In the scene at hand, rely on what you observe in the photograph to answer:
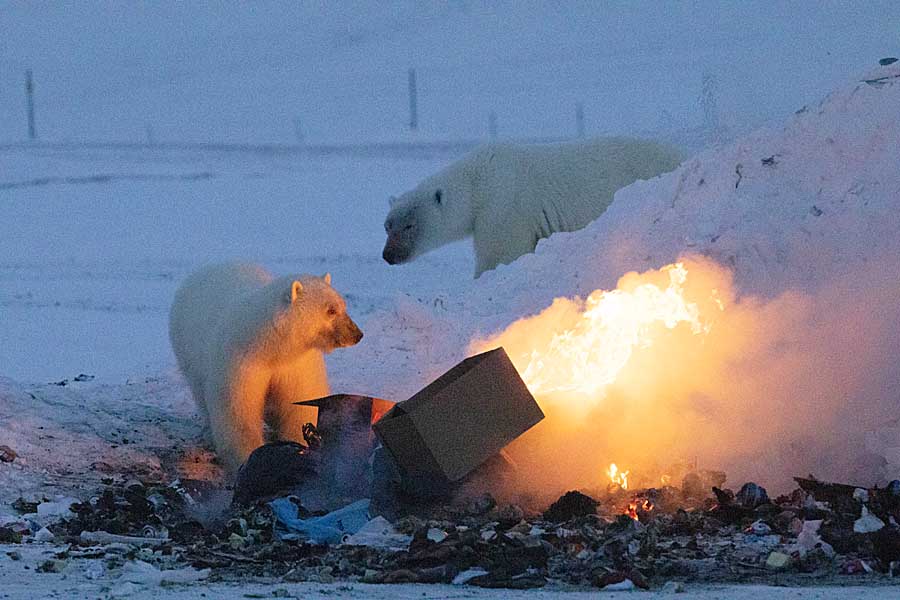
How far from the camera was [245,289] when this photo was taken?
26.4 ft

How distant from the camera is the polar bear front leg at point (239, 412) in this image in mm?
7293

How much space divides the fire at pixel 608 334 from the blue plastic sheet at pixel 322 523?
1.18 meters

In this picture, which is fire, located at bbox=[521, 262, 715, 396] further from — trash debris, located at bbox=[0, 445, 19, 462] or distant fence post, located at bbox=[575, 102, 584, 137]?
distant fence post, located at bbox=[575, 102, 584, 137]

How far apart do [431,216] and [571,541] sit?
6.44 metres

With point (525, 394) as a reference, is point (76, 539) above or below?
below

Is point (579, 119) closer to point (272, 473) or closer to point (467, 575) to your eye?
point (272, 473)

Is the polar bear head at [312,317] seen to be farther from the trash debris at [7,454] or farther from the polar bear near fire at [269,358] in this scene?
the trash debris at [7,454]

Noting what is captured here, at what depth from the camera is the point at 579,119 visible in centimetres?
3919

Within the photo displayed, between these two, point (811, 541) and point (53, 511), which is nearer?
point (811, 541)

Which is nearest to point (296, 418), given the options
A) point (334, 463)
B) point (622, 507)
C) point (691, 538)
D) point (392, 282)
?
point (334, 463)

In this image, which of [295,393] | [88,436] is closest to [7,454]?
[88,436]

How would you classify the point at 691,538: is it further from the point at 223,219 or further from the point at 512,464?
the point at 223,219

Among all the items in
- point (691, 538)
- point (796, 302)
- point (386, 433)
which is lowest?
point (691, 538)

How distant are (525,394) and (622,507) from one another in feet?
2.26
